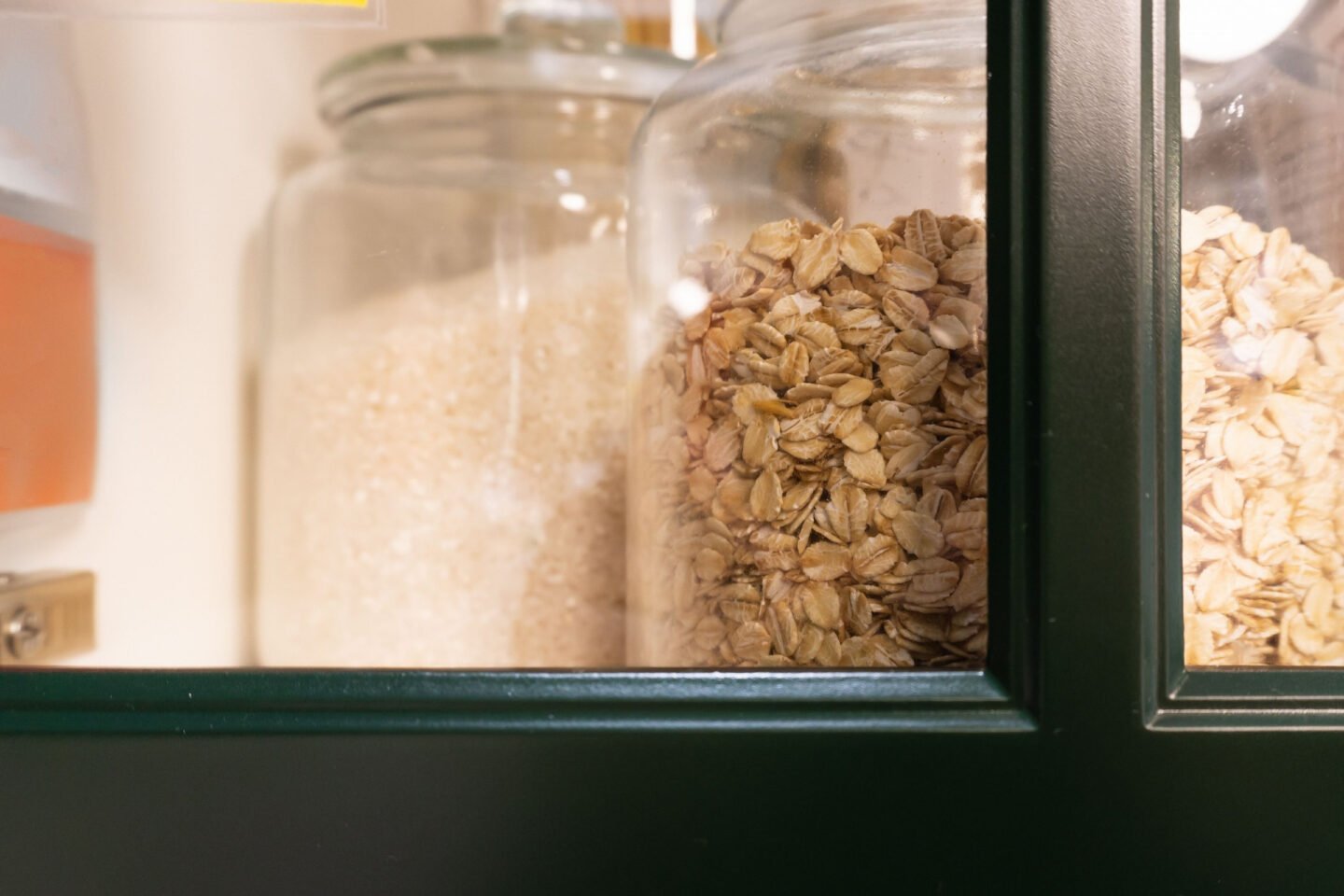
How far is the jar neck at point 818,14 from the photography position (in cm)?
39

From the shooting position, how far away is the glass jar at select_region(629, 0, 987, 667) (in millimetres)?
339

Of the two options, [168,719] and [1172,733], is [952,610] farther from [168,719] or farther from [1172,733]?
[168,719]

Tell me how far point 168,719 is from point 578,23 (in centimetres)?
48

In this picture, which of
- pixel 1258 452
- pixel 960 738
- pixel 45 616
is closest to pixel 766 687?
pixel 960 738

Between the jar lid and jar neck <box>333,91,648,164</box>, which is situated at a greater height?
the jar lid

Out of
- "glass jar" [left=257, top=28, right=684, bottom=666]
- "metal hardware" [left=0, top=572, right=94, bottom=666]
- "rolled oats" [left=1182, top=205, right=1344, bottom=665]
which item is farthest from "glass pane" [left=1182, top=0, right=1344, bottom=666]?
"metal hardware" [left=0, top=572, right=94, bottom=666]

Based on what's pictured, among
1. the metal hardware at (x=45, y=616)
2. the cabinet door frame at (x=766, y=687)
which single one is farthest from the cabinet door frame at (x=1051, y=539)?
the metal hardware at (x=45, y=616)

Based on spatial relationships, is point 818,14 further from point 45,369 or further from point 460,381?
point 45,369

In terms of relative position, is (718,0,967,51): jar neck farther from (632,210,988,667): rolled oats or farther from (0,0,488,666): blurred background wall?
(0,0,488,666): blurred background wall

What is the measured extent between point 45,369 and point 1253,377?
0.50 meters

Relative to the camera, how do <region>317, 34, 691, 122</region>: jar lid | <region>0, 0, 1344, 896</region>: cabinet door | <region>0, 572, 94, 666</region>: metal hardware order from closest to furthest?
<region>0, 0, 1344, 896</region>: cabinet door < <region>0, 572, 94, 666</region>: metal hardware < <region>317, 34, 691, 122</region>: jar lid

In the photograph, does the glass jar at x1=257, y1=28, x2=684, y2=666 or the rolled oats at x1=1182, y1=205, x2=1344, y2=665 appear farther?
the glass jar at x1=257, y1=28, x2=684, y2=666

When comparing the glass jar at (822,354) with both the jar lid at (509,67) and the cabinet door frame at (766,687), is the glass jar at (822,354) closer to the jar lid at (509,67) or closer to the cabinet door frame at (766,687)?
the cabinet door frame at (766,687)

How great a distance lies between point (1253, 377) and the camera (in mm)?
338
